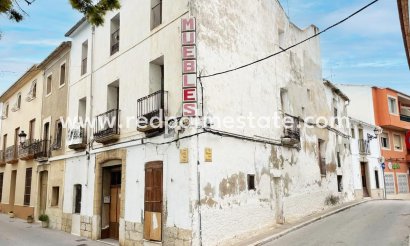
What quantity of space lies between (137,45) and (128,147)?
131 inches

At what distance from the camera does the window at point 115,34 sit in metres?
13.1

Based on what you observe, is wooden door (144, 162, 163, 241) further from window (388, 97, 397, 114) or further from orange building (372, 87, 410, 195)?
window (388, 97, 397, 114)

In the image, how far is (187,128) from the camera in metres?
9.12

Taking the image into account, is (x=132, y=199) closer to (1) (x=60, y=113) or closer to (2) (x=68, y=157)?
(2) (x=68, y=157)

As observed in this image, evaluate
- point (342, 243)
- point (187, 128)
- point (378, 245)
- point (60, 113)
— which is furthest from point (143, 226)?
point (60, 113)

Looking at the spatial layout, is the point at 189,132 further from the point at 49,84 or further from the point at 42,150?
the point at 49,84

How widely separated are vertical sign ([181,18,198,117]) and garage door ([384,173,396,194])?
75.7 ft

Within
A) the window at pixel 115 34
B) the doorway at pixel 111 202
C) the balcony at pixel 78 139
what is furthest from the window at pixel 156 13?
the balcony at pixel 78 139

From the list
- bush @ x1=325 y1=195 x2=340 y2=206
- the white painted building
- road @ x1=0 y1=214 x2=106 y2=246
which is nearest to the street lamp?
road @ x1=0 y1=214 x2=106 y2=246

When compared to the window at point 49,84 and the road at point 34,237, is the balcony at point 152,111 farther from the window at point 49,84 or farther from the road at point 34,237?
the window at point 49,84

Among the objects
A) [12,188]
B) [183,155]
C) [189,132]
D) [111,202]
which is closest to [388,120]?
[111,202]

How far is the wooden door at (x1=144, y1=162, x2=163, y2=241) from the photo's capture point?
31.3 ft

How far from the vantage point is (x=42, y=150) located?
16906mm

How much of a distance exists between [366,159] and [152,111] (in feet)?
64.7
